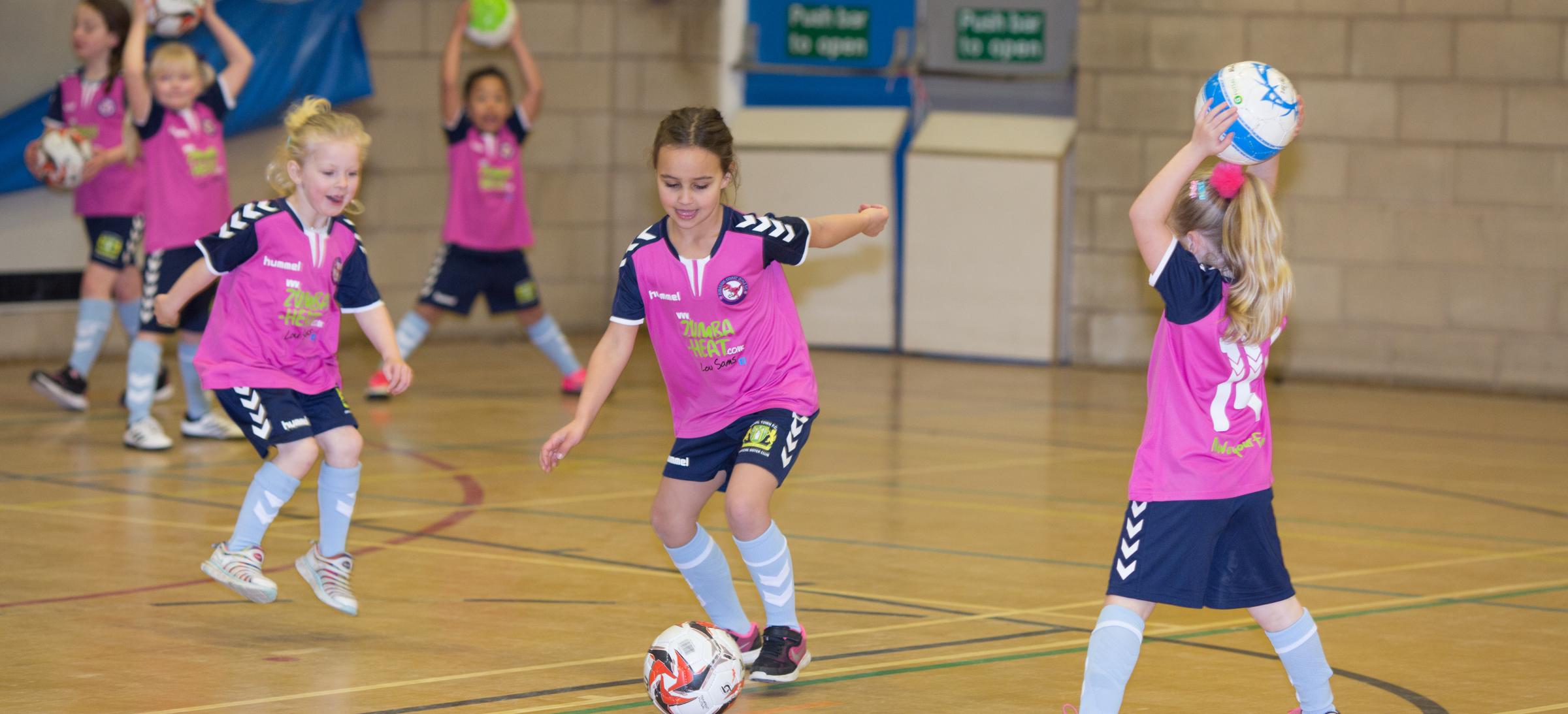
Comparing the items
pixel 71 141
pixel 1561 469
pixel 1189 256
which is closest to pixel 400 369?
pixel 1189 256

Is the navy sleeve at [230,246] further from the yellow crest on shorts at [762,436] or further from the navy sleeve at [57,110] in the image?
the navy sleeve at [57,110]

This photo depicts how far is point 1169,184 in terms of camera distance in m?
3.88

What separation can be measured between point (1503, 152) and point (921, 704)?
8.22m

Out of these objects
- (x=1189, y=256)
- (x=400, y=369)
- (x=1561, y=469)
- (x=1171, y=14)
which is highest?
(x=1171, y=14)

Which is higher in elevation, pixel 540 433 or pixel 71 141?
pixel 71 141

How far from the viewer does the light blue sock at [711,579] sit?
492cm

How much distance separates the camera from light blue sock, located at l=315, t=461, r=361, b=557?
18.0 ft

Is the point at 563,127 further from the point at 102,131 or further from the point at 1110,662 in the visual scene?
the point at 1110,662

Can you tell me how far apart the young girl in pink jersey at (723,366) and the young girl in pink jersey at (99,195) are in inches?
209

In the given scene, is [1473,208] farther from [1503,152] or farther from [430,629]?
[430,629]

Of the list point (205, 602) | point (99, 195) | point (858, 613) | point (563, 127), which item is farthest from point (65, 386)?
point (858, 613)

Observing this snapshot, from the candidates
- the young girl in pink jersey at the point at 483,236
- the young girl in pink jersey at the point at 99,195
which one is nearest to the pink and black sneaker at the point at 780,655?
the young girl in pink jersey at the point at 99,195

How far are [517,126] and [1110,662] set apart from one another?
25.1ft

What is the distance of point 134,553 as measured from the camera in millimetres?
6246
